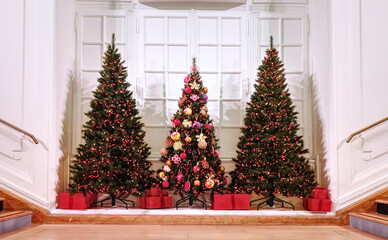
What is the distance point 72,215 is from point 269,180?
247 centimetres

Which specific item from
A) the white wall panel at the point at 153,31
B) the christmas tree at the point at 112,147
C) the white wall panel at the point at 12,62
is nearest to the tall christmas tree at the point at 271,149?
the christmas tree at the point at 112,147

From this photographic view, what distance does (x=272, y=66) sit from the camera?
4434 mm

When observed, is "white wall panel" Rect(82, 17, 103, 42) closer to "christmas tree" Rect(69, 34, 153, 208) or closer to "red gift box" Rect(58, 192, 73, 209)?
"christmas tree" Rect(69, 34, 153, 208)

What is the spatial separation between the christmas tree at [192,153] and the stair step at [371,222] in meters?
1.60

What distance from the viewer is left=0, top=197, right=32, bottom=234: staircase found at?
11.5 ft

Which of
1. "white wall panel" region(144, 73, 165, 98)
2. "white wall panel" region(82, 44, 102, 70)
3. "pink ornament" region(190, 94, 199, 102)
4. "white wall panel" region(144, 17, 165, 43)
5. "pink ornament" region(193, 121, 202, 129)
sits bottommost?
"pink ornament" region(193, 121, 202, 129)

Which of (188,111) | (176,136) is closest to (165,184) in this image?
(176,136)

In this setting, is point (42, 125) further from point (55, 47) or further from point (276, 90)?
point (276, 90)

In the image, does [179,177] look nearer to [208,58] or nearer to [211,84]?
[211,84]

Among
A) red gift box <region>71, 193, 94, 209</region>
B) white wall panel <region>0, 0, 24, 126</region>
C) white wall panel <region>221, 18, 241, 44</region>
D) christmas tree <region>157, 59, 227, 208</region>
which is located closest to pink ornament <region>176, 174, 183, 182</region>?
christmas tree <region>157, 59, 227, 208</region>

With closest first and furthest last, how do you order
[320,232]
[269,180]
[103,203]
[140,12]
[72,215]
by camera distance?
1. [320,232]
2. [72,215]
3. [269,180]
4. [103,203]
5. [140,12]

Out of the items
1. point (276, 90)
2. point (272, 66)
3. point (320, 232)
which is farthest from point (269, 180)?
point (272, 66)

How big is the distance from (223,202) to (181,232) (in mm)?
908

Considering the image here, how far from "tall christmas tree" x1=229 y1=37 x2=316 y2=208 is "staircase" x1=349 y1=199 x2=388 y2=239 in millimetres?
643
